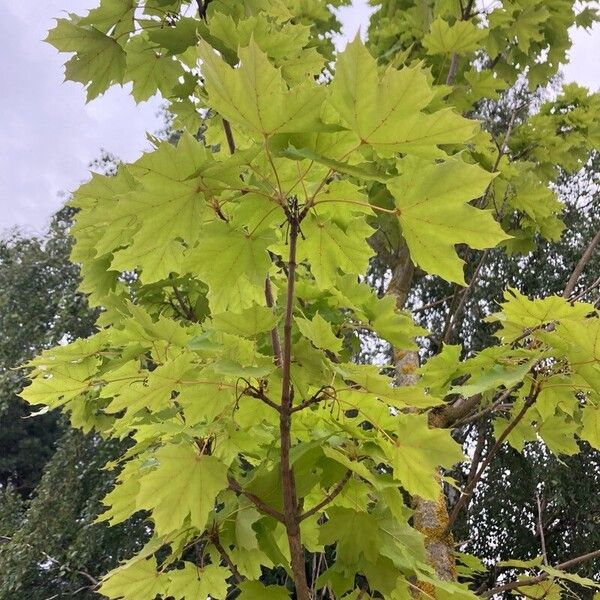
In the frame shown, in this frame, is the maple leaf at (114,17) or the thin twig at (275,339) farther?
the maple leaf at (114,17)

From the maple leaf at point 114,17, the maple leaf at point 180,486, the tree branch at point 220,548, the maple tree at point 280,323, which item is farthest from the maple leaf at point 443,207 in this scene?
the maple leaf at point 114,17

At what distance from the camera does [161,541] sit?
81 centimetres

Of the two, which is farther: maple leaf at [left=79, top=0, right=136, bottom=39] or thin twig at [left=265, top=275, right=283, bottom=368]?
maple leaf at [left=79, top=0, right=136, bottom=39]

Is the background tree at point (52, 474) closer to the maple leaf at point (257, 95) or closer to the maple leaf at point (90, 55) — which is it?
the maple leaf at point (90, 55)

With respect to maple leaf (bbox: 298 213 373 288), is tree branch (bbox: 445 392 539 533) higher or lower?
lower

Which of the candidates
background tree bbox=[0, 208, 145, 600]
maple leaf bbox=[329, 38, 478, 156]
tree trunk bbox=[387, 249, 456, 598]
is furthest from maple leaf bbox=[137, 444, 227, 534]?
background tree bbox=[0, 208, 145, 600]

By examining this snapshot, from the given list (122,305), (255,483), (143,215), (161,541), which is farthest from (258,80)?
(122,305)

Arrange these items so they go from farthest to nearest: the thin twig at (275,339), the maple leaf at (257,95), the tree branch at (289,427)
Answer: the thin twig at (275,339) < the tree branch at (289,427) < the maple leaf at (257,95)

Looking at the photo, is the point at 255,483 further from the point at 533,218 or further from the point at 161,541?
the point at 533,218

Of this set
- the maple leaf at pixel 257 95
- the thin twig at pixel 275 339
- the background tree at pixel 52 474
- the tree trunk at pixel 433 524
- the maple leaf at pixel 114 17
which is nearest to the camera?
the maple leaf at pixel 257 95

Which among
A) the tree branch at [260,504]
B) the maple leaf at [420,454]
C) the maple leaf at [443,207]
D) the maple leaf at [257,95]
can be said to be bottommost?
the tree branch at [260,504]

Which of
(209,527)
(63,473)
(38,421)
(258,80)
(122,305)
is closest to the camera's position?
(258,80)

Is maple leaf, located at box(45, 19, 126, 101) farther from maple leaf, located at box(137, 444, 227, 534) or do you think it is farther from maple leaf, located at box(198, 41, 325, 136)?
maple leaf, located at box(137, 444, 227, 534)

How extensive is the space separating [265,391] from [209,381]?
0.25ft
